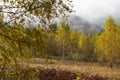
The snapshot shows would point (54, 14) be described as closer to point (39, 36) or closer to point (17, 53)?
point (39, 36)

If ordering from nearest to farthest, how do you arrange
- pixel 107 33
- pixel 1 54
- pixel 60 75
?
pixel 1 54 < pixel 60 75 < pixel 107 33

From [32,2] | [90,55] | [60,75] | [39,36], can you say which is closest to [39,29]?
[39,36]

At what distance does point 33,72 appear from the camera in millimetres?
6762

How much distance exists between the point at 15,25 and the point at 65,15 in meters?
1.03

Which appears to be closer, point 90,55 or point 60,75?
point 60,75

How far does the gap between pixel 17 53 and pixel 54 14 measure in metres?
1.09

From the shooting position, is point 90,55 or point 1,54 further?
point 90,55

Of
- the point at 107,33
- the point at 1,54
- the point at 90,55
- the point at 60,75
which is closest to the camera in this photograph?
the point at 1,54

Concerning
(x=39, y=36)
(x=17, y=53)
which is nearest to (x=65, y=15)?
(x=39, y=36)

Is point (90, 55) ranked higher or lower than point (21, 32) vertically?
lower

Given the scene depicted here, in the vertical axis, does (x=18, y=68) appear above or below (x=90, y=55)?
above

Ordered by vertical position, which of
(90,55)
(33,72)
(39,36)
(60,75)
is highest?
(39,36)

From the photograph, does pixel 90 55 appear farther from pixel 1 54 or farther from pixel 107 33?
pixel 1 54

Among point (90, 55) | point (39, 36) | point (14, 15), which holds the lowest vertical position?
point (90, 55)
